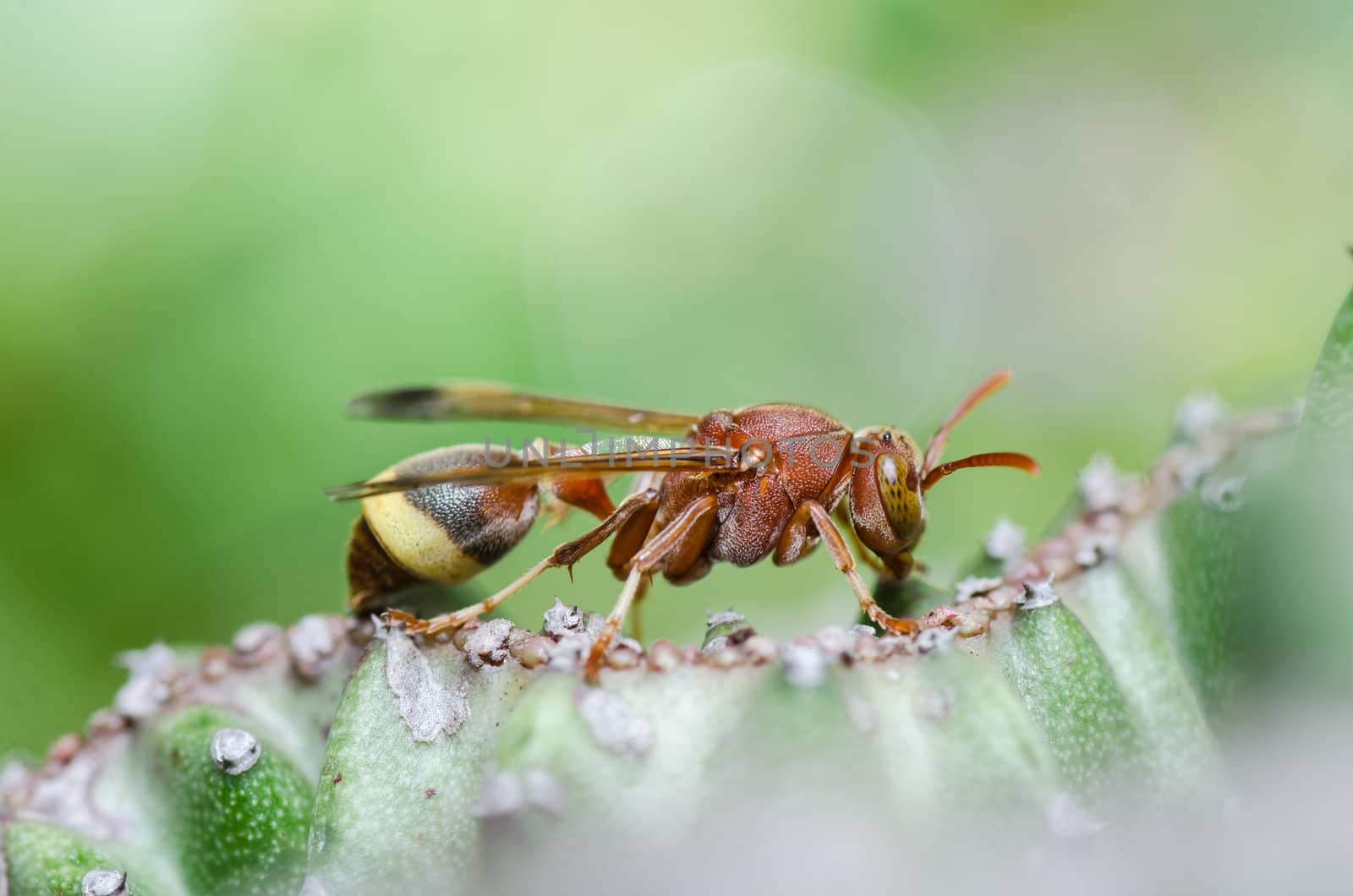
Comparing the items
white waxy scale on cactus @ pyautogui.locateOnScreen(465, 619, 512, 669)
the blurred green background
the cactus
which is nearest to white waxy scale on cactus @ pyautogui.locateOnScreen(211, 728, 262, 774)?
the cactus

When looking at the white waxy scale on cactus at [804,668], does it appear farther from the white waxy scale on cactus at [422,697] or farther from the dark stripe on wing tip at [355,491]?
the dark stripe on wing tip at [355,491]

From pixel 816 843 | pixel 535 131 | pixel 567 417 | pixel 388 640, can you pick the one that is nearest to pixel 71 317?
→ pixel 535 131

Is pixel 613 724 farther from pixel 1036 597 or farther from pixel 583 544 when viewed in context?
pixel 583 544

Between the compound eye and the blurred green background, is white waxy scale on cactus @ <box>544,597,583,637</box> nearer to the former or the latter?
the compound eye

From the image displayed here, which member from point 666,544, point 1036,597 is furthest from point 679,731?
point 666,544

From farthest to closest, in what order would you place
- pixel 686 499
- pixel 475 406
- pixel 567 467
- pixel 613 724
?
1. pixel 686 499
2. pixel 567 467
3. pixel 475 406
4. pixel 613 724
